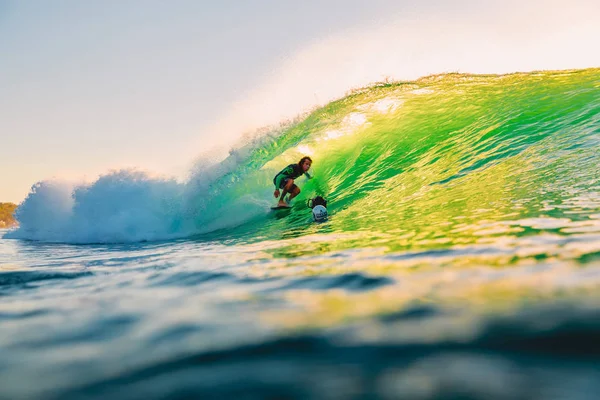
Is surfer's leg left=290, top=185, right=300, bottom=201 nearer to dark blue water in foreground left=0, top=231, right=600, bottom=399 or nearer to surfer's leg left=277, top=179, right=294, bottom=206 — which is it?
surfer's leg left=277, top=179, right=294, bottom=206

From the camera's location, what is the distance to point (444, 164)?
852 centimetres

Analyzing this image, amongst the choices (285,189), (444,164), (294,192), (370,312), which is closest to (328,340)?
(370,312)

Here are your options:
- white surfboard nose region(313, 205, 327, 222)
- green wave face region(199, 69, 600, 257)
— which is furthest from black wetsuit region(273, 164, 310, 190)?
white surfboard nose region(313, 205, 327, 222)

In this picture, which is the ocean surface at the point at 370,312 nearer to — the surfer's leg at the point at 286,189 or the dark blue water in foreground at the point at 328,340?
the dark blue water in foreground at the point at 328,340

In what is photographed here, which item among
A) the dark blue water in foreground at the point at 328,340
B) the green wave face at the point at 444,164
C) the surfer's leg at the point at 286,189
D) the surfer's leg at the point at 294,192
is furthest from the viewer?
the surfer's leg at the point at 294,192

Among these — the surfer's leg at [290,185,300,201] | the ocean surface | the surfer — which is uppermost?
the surfer

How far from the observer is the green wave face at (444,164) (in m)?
3.61

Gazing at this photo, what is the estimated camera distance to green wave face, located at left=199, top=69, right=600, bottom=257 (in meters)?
3.61

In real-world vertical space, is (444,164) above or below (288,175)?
below

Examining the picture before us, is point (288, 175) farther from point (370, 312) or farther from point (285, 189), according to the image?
point (370, 312)

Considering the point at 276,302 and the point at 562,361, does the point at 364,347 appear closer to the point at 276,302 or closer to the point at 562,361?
the point at 562,361

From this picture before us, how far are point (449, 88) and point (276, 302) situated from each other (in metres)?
13.9

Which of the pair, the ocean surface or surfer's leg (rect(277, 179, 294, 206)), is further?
surfer's leg (rect(277, 179, 294, 206))

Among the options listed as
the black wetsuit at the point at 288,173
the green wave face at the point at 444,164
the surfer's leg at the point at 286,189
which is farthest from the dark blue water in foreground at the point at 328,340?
the black wetsuit at the point at 288,173
